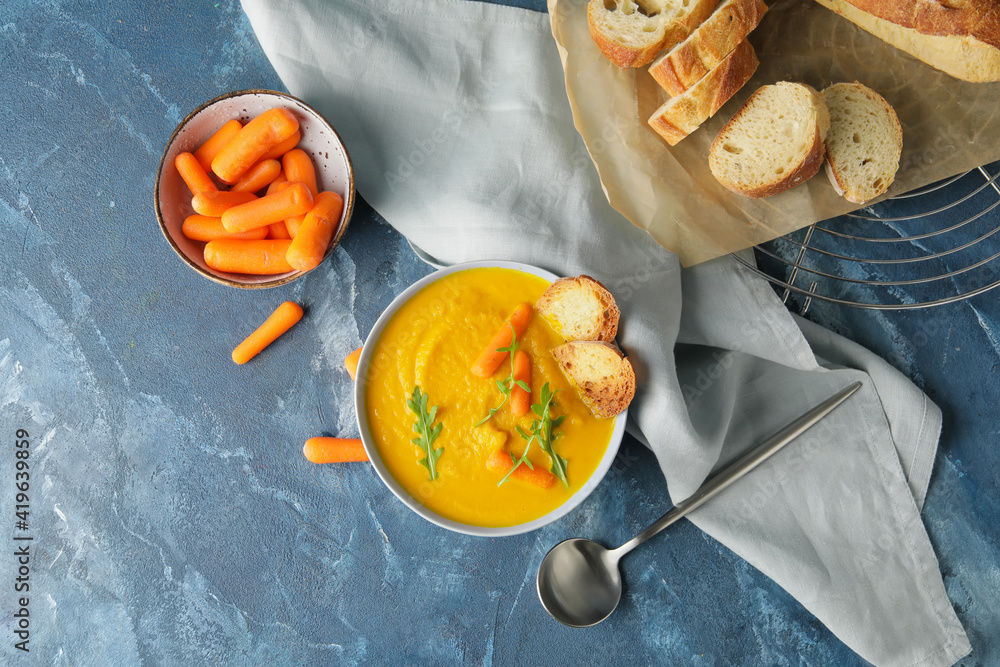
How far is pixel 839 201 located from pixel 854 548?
119 cm

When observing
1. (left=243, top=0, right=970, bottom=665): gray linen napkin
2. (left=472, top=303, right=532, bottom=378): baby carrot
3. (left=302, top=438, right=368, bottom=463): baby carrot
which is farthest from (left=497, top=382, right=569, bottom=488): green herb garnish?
(left=302, top=438, right=368, bottom=463): baby carrot

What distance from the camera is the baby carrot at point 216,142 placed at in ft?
6.70

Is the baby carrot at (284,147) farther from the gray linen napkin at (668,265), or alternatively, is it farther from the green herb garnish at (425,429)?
the green herb garnish at (425,429)

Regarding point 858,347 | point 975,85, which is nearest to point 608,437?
point 858,347

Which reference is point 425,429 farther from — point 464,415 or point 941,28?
point 941,28

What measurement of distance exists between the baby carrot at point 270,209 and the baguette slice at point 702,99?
44.2 inches

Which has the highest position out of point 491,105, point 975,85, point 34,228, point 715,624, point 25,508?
point 34,228

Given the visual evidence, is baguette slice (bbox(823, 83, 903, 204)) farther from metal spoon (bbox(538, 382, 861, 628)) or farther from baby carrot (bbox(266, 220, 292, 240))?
baby carrot (bbox(266, 220, 292, 240))

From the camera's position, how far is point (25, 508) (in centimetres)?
218

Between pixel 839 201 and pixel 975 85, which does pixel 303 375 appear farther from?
pixel 975 85

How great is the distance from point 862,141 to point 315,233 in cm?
173

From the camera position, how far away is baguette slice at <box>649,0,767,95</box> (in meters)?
1.86

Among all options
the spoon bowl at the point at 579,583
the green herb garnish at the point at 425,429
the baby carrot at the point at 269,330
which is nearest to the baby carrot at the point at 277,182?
the baby carrot at the point at 269,330

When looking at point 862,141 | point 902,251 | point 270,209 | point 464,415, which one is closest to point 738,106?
point 862,141
